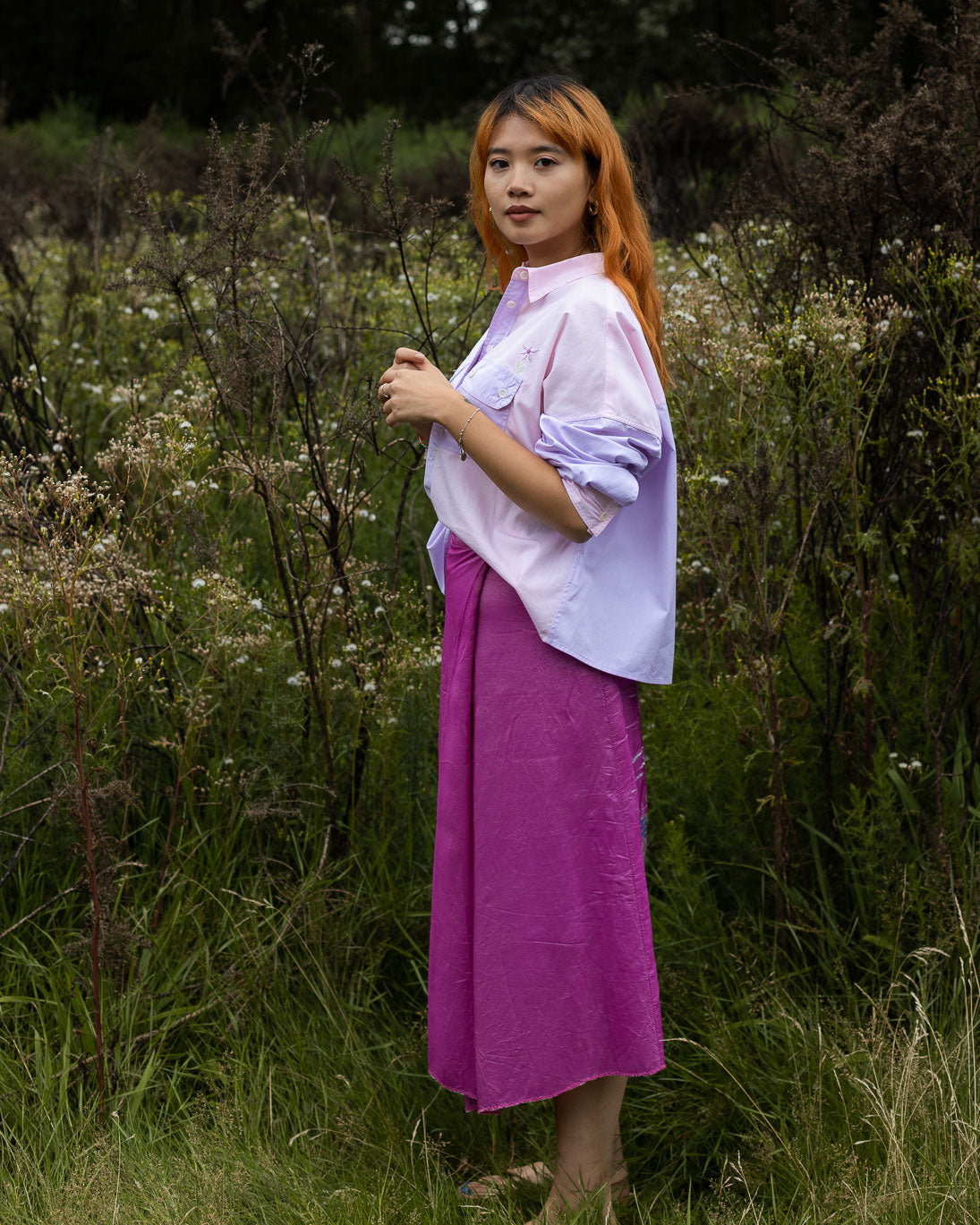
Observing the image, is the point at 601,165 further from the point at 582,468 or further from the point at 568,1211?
the point at 568,1211

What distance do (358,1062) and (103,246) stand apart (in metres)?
5.07

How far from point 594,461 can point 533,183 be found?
0.50 meters

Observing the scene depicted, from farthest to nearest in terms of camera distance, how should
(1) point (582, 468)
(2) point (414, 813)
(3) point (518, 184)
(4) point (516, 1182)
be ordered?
(2) point (414, 813) → (4) point (516, 1182) → (3) point (518, 184) → (1) point (582, 468)

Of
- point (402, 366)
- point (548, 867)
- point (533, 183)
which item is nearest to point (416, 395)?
point (402, 366)

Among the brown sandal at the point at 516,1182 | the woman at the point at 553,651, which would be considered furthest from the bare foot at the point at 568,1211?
the brown sandal at the point at 516,1182

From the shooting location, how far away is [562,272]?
204cm

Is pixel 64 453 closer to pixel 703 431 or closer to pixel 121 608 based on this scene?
pixel 121 608

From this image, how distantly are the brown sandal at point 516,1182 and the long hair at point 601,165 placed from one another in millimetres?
1524

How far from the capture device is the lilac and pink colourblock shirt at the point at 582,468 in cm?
191

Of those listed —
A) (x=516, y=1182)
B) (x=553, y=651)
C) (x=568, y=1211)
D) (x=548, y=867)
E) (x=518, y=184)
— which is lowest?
(x=516, y=1182)

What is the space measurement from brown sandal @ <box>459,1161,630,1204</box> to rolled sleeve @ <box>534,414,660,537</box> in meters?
1.24

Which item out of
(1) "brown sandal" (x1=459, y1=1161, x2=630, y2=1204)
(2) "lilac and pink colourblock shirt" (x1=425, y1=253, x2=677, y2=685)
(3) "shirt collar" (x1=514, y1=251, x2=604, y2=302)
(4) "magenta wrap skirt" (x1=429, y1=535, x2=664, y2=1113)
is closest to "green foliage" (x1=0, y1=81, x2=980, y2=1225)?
(1) "brown sandal" (x1=459, y1=1161, x2=630, y2=1204)

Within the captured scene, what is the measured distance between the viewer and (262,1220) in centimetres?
212

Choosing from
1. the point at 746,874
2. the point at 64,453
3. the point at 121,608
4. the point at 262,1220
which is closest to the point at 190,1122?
the point at 262,1220
